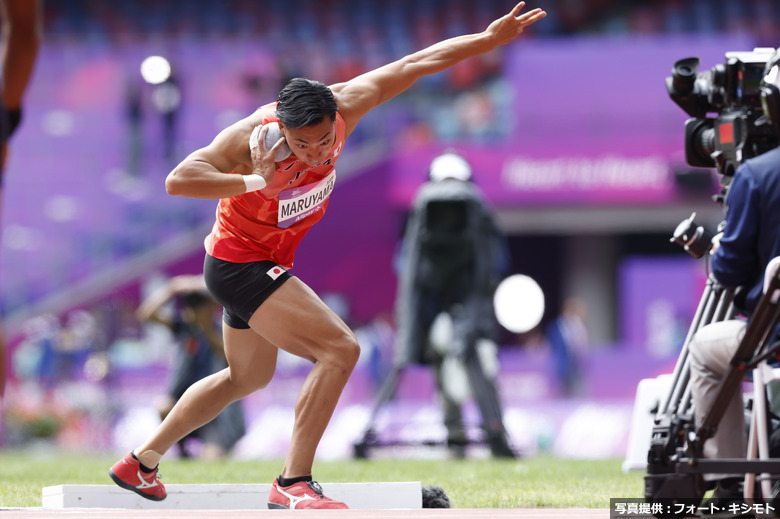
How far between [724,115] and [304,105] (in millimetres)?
1846

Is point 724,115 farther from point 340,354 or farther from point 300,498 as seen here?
point 300,498

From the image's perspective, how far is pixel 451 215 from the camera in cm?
1098

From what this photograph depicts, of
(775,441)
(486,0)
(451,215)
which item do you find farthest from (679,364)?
(486,0)

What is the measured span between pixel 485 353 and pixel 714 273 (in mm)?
6778

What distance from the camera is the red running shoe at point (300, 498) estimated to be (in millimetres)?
4809

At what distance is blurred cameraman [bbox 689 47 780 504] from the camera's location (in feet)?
14.1

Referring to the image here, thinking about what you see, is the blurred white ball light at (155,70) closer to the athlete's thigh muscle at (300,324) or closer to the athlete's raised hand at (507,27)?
the athlete's raised hand at (507,27)

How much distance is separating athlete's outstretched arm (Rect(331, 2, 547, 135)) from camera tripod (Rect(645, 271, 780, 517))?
1978 millimetres

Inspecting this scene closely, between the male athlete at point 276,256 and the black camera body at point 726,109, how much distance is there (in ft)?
3.18

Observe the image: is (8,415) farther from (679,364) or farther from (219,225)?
(679,364)

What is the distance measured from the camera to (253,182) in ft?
15.6

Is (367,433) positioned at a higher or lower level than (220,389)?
lower

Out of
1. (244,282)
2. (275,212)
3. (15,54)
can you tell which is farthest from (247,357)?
(15,54)

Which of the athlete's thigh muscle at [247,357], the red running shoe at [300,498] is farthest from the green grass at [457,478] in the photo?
the athlete's thigh muscle at [247,357]
